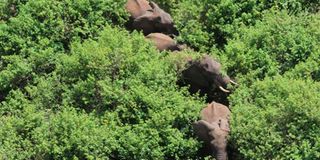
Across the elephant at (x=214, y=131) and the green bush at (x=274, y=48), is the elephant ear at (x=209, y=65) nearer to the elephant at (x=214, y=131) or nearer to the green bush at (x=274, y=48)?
the green bush at (x=274, y=48)

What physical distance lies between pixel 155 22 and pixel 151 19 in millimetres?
120

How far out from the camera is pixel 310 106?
573 inches

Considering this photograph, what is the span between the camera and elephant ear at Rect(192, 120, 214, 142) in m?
15.0

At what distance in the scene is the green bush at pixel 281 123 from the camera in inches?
563

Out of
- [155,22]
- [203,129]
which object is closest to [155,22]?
[155,22]

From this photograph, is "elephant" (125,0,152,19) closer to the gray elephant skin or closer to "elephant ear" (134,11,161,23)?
"elephant ear" (134,11,161,23)

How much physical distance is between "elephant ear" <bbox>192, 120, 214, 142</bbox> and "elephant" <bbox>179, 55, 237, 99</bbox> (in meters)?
1.61

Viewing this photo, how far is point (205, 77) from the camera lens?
54.4 ft

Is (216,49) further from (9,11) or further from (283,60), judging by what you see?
(9,11)

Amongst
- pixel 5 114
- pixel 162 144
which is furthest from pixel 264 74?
pixel 5 114

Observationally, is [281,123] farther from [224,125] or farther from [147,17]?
[147,17]

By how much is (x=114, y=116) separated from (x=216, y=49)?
3.44 meters

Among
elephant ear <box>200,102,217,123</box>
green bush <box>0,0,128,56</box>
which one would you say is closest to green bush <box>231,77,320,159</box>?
elephant ear <box>200,102,217,123</box>

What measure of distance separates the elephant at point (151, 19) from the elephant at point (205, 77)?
217cm
